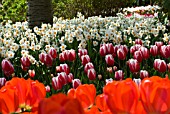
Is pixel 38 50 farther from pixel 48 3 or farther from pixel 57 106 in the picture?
pixel 57 106

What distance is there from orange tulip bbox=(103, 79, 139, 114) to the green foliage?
50.0 ft

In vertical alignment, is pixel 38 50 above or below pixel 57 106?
below

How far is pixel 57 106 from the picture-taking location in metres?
0.95

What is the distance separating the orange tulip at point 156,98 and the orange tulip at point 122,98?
3 cm

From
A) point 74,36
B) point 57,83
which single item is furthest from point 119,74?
point 74,36

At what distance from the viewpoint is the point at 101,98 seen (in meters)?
1.32

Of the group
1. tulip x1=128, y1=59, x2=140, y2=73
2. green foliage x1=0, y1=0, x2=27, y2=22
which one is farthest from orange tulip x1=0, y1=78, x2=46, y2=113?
green foliage x1=0, y1=0, x2=27, y2=22

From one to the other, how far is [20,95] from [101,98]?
0.23 m

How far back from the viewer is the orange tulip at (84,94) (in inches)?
53.9

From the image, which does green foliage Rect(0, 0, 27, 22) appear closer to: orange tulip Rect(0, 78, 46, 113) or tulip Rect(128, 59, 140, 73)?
tulip Rect(128, 59, 140, 73)

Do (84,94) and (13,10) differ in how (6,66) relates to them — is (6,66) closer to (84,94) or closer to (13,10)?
(84,94)

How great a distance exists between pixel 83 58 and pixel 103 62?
1.01 meters

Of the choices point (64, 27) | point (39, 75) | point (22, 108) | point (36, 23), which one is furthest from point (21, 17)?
point (22, 108)

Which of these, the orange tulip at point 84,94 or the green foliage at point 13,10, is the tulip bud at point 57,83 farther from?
the green foliage at point 13,10
